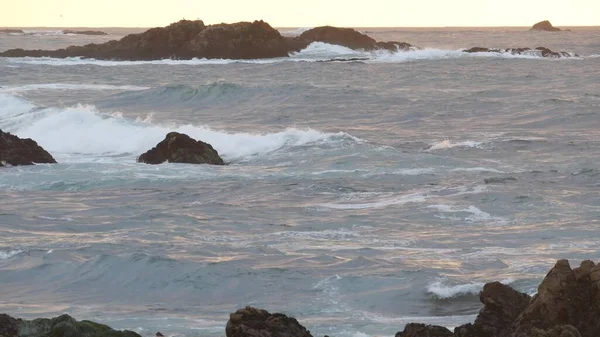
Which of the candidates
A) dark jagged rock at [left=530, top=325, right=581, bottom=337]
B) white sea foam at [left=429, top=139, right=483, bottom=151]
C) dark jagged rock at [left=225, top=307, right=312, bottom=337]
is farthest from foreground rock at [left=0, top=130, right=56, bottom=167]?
dark jagged rock at [left=530, top=325, right=581, bottom=337]

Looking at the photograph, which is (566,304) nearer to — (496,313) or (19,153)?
(496,313)

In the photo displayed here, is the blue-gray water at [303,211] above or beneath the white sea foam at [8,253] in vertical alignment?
beneath

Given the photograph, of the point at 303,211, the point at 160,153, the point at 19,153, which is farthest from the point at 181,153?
the point at 303,211

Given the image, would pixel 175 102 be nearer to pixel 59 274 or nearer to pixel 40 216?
pixel 40 216

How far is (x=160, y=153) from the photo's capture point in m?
26.4

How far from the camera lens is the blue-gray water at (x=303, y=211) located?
45.7 ft

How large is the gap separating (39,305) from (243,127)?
73.8 feet

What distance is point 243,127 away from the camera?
35.7 m

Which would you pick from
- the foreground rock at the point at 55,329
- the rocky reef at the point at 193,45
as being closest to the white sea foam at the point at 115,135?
the foreground rock at the point at 55,329

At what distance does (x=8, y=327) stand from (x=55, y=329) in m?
0.40

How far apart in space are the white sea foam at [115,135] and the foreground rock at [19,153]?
210 cm

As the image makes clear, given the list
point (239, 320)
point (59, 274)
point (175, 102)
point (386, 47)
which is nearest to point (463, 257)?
point (59, 274)

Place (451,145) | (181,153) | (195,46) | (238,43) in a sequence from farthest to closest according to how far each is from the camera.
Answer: (238,43) < (195,46) < (451,145) < (181,153)

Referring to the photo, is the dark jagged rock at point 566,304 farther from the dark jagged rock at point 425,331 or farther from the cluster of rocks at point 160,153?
the cluster of rocks at point 160,153
